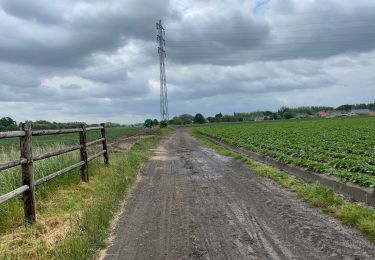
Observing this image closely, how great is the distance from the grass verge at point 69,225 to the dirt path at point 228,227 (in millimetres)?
338

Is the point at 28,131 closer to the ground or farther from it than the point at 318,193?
farther from it

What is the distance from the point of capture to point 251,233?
665 centimetres

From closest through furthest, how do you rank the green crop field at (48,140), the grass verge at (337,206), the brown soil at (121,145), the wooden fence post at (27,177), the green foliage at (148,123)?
the grass verge at (337,206), the wooden fence post at (27,177), the green crop field at (48,140), the brown soil at (121,145), the green foliage at (148,123)

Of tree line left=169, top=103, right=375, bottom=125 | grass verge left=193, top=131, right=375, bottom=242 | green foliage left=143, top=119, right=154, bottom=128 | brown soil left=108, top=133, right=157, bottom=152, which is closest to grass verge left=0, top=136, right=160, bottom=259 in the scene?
grass verge left=193, top=131, right=375, bottom=242

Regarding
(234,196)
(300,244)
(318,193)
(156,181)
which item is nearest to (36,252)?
(300,244)

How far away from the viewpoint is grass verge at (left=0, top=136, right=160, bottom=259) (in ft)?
19.0

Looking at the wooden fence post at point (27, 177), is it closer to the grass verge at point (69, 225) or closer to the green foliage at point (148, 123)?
the grass verge at point (69, 225)

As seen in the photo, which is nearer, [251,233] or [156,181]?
[251,233]

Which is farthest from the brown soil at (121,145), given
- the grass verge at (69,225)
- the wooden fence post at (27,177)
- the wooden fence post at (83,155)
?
the wooden fence post at (27,177)

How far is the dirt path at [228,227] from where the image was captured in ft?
19.0

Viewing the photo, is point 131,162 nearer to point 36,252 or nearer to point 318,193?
point 318,193

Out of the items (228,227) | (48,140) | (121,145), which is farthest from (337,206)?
(48,140)

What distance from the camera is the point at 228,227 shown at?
707 cm

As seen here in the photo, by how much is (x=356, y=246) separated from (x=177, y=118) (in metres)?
139
